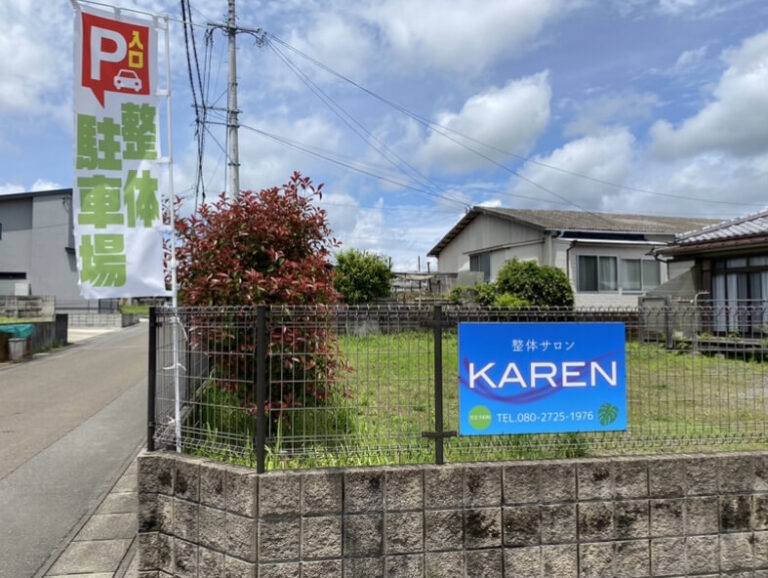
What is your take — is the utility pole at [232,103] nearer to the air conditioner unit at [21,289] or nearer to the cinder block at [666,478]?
the cinder block at [666,478]

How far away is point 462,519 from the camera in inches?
137

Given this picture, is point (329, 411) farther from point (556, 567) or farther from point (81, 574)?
point (81, 574)

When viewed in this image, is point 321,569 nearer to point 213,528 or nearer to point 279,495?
point 279,495

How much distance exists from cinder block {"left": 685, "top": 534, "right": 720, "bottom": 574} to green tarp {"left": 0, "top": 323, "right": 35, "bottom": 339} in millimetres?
18781

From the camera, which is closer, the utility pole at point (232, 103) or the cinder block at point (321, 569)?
the cinder block at point (321, 569)

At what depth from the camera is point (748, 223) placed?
45.7 ft

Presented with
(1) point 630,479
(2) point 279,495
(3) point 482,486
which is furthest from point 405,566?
(1) point 630,479

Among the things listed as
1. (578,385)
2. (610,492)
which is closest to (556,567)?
(610,492)

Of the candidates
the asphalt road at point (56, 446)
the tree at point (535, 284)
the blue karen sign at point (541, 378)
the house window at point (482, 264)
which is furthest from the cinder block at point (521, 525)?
the house window at point (482, 264)

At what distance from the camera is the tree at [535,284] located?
16516mm

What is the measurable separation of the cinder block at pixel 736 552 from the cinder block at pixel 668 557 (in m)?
0.29

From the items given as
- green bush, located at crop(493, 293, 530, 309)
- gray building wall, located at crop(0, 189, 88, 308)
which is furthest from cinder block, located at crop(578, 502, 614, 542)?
gray building wall, located at crop(0, 189, 88, 308)

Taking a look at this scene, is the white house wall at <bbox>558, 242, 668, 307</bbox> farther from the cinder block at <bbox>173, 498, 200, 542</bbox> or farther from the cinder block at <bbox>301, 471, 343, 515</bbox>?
the cinder block at <bbox>173, 498, 200, 542</bbox>

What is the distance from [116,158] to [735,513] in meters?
4.81
